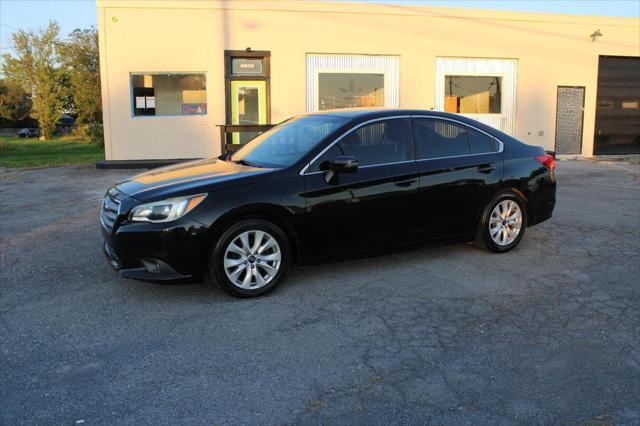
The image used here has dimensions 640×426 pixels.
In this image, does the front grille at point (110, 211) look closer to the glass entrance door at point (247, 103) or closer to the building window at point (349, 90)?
the glass entrance door at point (247, 103)

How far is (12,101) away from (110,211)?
171ft

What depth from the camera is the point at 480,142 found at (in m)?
6.20

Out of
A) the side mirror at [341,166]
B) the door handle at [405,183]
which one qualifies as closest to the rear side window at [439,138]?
the door handle at [405,183]

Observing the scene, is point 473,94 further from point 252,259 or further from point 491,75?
point 252,259

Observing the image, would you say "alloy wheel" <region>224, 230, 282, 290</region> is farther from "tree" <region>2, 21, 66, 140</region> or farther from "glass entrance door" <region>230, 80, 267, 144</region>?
"tree" <region>2, 21, 66, 140</region>

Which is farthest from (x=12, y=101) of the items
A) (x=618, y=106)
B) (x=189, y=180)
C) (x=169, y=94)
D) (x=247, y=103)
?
(x=189, y=180)

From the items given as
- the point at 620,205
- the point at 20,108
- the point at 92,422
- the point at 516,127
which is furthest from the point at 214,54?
the point at 20,108

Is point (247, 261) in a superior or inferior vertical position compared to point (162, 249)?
inferior

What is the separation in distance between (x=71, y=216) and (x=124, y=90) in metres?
7.94

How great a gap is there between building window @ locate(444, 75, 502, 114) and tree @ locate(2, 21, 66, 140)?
3550 cm

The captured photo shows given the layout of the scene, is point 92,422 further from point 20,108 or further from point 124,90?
point 20,108


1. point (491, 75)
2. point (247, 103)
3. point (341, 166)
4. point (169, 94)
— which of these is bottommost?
point (341, 166)

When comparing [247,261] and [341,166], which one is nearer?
[247,261]

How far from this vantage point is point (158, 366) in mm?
3664
